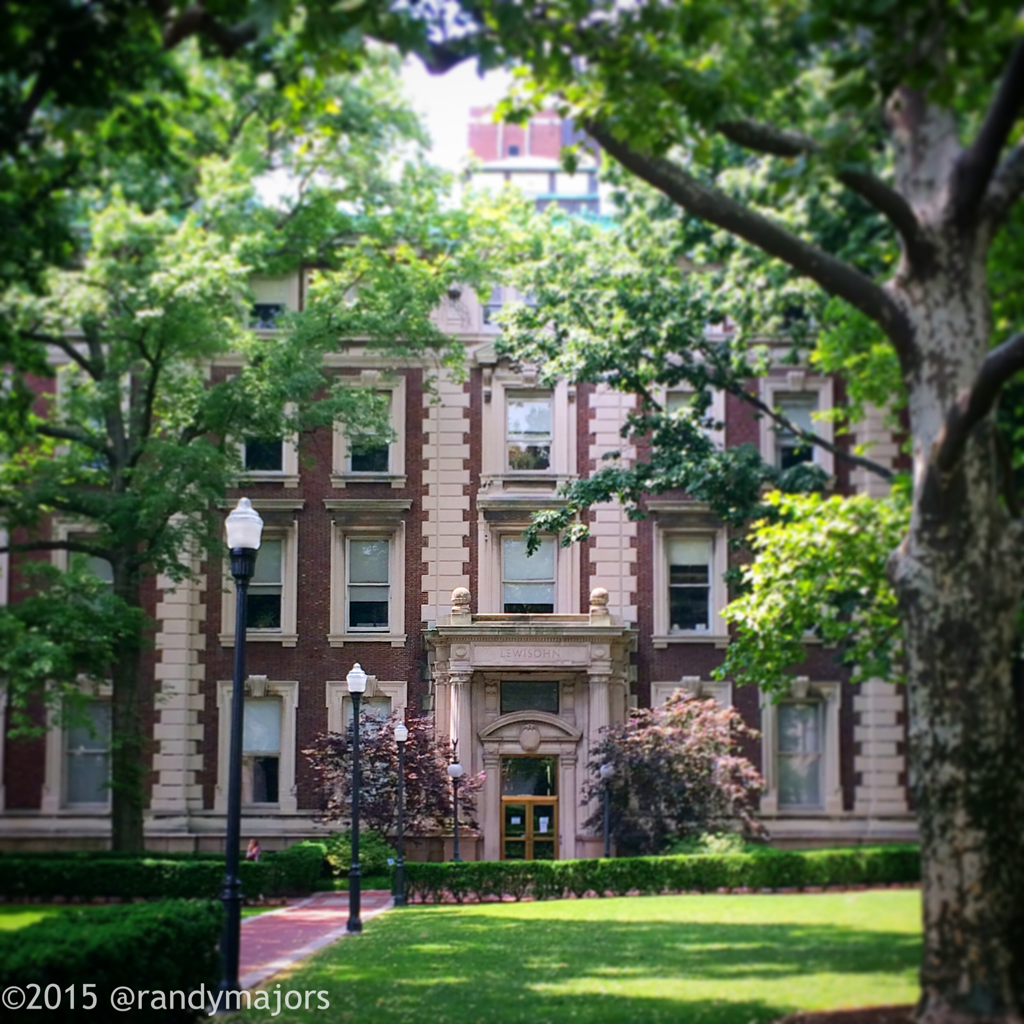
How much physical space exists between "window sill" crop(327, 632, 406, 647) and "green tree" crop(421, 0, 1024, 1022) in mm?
24093

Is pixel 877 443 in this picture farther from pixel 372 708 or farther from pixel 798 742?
pixel 372 708

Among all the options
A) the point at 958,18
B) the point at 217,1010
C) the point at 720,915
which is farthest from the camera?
the point at 217,1010

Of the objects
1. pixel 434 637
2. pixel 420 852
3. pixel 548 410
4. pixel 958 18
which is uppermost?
pixel 548 410

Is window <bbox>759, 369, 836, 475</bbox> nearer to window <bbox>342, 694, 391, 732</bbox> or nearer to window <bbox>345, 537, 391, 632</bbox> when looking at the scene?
window <bbox>345, 537, 391, 632</bbox>

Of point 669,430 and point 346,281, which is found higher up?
point 346,281

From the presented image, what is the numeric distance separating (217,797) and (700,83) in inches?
1047

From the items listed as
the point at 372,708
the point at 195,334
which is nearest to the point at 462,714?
the point at 372,708

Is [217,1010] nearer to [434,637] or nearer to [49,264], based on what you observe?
[49,264]

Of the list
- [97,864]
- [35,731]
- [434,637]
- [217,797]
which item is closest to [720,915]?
[97,864]

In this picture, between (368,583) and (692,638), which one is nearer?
(692,638)

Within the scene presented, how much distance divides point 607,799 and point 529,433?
8.78 meters

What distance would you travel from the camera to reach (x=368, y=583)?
33438 millimetres

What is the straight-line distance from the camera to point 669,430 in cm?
2512

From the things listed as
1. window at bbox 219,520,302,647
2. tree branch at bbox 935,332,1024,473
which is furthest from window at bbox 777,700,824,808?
tree branch at bbox 935,332,1024,473
